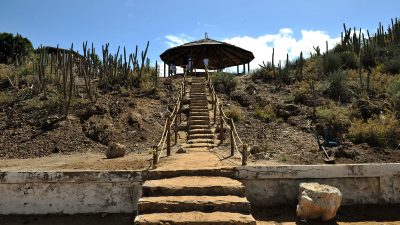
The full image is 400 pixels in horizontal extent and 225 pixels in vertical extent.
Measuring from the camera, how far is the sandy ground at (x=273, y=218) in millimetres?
6109

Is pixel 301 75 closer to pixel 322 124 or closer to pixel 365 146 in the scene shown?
pixel 322 124

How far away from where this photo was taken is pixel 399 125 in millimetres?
11977

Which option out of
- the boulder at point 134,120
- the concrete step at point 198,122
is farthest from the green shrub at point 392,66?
the boulder at point 134,120

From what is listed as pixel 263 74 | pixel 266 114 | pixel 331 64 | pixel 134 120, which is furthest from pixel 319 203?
pixel 263 74

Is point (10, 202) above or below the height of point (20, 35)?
below

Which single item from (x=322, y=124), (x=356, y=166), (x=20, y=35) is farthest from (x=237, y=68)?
(x=356, y=166)

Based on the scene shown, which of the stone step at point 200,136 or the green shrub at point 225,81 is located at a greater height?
the green shrub at point 225,81

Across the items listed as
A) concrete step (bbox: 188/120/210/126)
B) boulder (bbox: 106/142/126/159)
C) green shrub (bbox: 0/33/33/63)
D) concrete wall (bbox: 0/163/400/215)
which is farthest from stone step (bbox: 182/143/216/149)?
green shrub (bbox: 0/33/33/63)

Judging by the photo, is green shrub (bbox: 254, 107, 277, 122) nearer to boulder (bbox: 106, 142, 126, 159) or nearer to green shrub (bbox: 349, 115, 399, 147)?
green shrub (bbox: 349, 115, 399, 147)

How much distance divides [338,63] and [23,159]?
48.4 feet

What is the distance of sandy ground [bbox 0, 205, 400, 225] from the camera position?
6109 mm

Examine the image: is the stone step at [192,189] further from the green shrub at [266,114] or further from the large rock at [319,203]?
the green shrub at [266,114]

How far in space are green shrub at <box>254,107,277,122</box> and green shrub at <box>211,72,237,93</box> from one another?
3.50 meters

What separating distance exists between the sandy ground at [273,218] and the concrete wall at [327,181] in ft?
0.64
